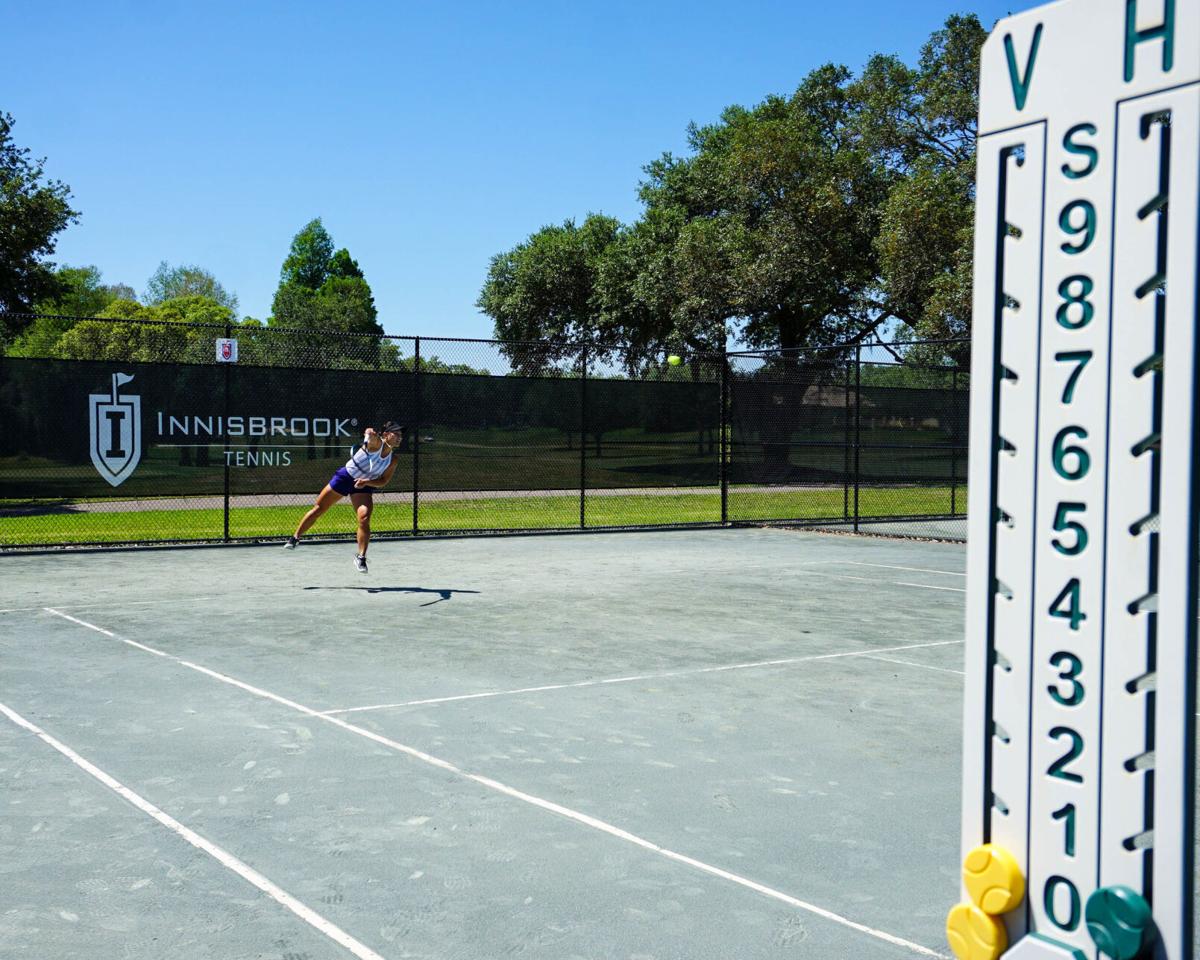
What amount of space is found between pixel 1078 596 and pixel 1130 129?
0.60 m

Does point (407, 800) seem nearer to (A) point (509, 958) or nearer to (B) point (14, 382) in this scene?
(A) point (509, 958)

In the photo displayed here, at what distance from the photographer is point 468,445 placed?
17906mm

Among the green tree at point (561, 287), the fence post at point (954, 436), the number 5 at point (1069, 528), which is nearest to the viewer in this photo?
the number 5 at point (1069, 528)

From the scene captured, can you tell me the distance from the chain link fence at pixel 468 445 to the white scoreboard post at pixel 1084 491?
1422 centimetres

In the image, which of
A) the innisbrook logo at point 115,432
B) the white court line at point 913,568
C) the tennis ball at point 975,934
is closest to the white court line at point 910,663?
the white court line at point 913,568

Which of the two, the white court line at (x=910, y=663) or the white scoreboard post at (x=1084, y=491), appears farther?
the white court line at (x=910, y=663)

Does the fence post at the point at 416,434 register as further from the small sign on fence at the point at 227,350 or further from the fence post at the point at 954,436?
the fence post at the point at 954,436

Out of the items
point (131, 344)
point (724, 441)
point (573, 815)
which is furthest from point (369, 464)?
point (131, 344)

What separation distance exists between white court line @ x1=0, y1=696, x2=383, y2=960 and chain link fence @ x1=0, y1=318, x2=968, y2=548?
10.2m

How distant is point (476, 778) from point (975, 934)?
12.1 ft

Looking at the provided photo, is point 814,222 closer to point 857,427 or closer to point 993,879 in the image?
point 857,427

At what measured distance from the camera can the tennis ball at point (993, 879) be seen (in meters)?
1.63

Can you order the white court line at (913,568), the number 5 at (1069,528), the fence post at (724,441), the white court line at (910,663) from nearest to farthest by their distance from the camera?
the number 5 at (1069,528) → the white court line at (910,663) → the white court line at (913,568) → the fence post at (724,441)

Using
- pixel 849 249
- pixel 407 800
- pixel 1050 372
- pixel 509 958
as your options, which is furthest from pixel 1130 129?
pixel 849 249
